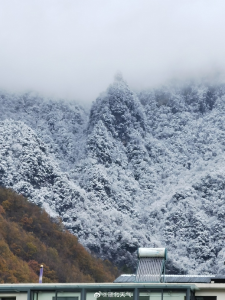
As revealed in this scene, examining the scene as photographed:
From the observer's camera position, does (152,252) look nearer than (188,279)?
Yes

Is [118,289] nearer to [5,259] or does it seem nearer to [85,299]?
[85,299]

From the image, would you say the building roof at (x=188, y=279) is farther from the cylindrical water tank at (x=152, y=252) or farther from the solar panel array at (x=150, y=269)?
the cylindrical water tank at (x=152, y=252)

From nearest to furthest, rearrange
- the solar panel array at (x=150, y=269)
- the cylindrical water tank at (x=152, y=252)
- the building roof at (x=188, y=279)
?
the solar panel array at (x=150, y=269)
the building roof at (x=188, y=279)
the cylindrical water tank at (x=152, y=252)

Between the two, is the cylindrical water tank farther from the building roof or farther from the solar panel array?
the building roof

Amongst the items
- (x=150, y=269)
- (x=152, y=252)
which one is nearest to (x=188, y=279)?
(x=152, y=252)

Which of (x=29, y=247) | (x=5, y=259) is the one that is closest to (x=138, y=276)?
(x=5, y=259)

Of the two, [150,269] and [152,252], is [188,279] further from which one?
[150,269]

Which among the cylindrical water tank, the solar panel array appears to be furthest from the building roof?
the cylindrical water tank

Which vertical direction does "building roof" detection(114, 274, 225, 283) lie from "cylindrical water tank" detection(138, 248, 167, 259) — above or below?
below

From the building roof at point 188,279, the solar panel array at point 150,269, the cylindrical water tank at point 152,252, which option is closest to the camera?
the solar panel array at point 150,269

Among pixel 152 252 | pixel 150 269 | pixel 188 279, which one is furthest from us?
pixel 188 279

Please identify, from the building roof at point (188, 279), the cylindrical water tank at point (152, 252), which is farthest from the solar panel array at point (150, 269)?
the building roof at point (188, 279)
